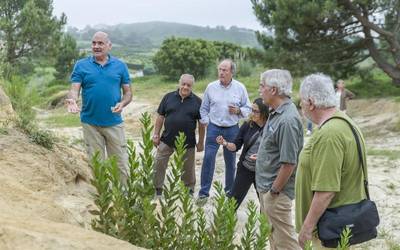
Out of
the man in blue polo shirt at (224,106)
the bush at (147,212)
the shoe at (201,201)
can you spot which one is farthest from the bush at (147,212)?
the man in blue polo shirt at (224,106)

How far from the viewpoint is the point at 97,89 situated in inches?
190

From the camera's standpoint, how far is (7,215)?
2.13 m

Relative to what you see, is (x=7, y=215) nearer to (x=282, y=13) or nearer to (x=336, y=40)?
(x=282, y=13)

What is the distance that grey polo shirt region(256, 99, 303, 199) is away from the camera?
352cm

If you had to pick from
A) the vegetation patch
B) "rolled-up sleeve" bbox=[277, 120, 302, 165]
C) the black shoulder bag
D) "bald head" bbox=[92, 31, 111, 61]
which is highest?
"bald head" bbox=[92, 31, 111, 61]

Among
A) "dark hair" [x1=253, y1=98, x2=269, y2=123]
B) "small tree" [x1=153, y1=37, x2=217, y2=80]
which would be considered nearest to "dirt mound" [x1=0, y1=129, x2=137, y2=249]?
"dark hair" [x1=253, y1=98, x2=269, y2=123]

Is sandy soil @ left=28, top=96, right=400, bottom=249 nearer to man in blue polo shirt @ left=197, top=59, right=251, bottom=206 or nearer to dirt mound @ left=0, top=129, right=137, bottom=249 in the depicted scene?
dirt mound @ left=0, top=129, right=137, bottom=249

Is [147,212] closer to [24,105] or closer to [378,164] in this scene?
[24,105]

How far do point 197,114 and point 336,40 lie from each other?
34.5 ft

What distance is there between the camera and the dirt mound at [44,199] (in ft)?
5.94

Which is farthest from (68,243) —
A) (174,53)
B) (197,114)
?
(174,53)

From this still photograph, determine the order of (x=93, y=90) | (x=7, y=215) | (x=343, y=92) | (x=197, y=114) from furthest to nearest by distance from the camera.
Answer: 1. (x=343, y=92)
2. (x=197, y=114)
3. (x=93, y=90)
4. (x=7, y=215)

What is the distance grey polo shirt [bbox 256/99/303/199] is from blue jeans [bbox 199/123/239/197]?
2142 mm

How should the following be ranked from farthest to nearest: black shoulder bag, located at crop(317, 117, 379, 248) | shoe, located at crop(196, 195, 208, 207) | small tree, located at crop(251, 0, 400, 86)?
1. small tree, located at crop(251, 0, 400, 86)
2. shoe, located at crop(196, 195, 208, 207)
3. black shoulder bag, located at crop(317, 117, 379, 248)
